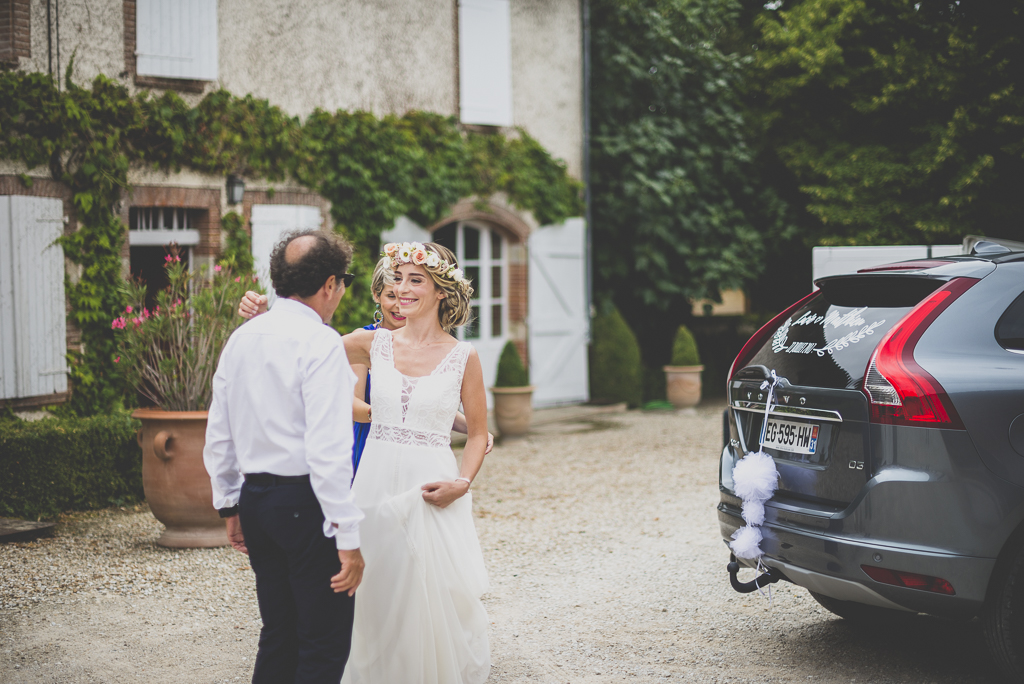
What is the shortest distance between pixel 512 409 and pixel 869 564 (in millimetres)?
7329

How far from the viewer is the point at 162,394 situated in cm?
622

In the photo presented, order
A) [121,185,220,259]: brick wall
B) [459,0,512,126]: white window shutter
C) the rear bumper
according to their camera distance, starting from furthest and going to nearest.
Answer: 1. [459,0,512,126]: white window shutter
2. [121,185,220,259]: brick wall
3. the rear bumper

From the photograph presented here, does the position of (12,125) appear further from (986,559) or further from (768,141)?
(768,141)

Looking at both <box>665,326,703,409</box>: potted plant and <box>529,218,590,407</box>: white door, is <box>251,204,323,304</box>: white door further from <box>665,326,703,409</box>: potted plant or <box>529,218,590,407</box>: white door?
<box>665,326,703,409</box>: potted plant

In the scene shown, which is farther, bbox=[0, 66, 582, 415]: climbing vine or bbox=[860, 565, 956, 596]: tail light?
bbox=[0, 66, 582, 415]: climbing vine

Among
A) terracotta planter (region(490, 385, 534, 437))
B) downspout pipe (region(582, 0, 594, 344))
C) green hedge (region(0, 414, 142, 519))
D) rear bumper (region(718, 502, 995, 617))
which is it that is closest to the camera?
rear bumper (region(718, 502, 995, 617))

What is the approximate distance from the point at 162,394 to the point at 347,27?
5.63 m

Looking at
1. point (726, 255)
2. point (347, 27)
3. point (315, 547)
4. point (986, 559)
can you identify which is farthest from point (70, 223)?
point (726, 255)

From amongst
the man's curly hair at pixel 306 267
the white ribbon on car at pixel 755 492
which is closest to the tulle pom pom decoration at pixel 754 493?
the white ribbon on car at pixel 755 492

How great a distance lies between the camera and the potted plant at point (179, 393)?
5.94 metres

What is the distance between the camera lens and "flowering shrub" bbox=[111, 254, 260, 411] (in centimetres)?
620

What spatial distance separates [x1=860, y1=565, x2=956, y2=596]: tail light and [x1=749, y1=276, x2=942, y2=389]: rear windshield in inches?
26.2

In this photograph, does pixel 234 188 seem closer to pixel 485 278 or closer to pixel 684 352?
pixel 485 278

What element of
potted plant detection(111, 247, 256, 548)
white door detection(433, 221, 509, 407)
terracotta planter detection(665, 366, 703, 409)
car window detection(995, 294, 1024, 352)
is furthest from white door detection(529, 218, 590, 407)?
car window detection(995, 294, 1024, 352)
